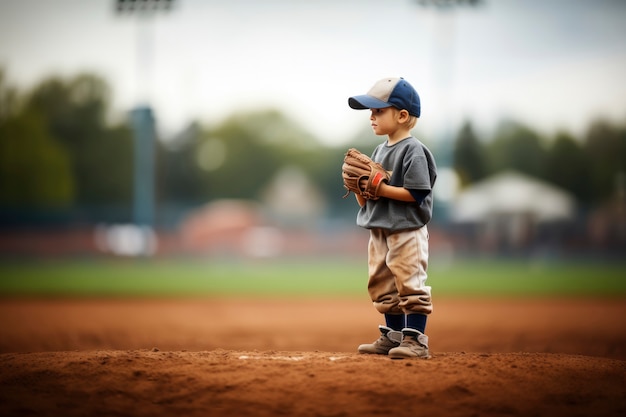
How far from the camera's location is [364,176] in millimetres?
3850

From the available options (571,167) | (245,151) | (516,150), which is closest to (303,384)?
(571,167)

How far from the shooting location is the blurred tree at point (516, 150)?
43812 mm

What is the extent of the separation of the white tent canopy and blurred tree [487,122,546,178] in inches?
472

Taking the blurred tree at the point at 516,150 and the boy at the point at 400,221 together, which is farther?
the blurred tree at the point at 516,150

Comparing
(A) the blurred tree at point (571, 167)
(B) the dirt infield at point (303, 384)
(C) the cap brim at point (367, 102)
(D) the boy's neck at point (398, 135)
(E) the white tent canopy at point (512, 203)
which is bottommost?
(B) the dirt infield at point (303, 384)

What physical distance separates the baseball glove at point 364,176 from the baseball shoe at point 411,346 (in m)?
0.80

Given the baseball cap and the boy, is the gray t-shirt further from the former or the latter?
the baseball cap

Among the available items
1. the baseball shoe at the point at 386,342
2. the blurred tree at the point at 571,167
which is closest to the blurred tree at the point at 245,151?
the blurred tree at the point at 571,167

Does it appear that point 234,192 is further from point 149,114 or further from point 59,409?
point 59,409

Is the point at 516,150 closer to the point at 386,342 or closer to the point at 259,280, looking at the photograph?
the point at 259,280

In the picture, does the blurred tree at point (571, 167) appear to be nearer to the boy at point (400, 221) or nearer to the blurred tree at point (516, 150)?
the blurred tree at point (516, 150)

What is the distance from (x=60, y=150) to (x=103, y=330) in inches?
1377

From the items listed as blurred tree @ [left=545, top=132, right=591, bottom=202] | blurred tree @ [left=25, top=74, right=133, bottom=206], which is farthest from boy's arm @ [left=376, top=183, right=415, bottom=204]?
blurred tree @ [left=25, top=74, right=133, bottom=206]

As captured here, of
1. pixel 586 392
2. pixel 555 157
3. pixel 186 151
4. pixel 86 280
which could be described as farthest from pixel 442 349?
pixel 186 151
